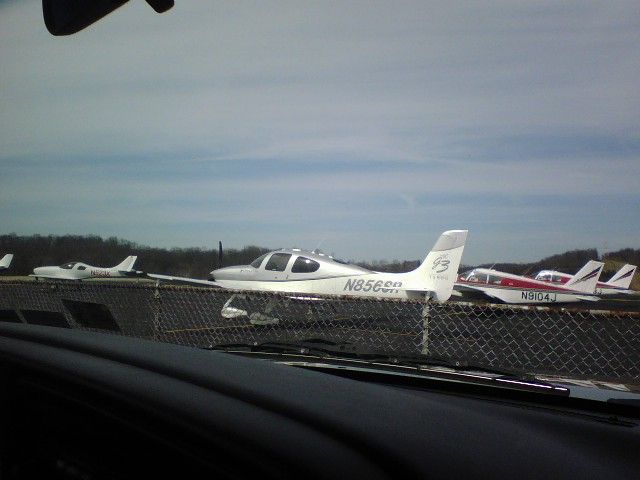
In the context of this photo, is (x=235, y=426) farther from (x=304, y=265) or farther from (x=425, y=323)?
(x=304, y=265)

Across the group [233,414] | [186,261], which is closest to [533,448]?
[233,414]

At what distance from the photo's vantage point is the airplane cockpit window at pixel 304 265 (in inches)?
614

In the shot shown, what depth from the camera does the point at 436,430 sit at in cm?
113

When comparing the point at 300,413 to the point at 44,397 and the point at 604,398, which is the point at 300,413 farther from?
the point at 604,398

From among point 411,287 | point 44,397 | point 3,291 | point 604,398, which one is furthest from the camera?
point 411,287

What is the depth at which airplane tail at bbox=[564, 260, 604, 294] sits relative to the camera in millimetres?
27125

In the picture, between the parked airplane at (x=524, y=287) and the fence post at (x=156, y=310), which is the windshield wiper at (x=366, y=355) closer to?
the fence post at (x=156, y=310)

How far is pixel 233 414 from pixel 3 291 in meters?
7.54

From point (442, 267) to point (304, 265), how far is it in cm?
386

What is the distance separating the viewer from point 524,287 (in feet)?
82.0

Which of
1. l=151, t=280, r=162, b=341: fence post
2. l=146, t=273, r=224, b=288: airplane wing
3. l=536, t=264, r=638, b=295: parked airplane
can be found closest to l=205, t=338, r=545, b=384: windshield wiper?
l=151, t=280, r=162, b=341: fence post

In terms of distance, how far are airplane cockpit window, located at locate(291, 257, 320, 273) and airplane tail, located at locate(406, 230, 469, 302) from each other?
105 inches

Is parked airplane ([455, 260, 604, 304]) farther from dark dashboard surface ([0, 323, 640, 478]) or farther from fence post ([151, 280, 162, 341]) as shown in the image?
dark dashboard surface ([0, 323, 640, 478])

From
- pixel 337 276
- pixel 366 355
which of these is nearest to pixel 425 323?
pixel 366 355
